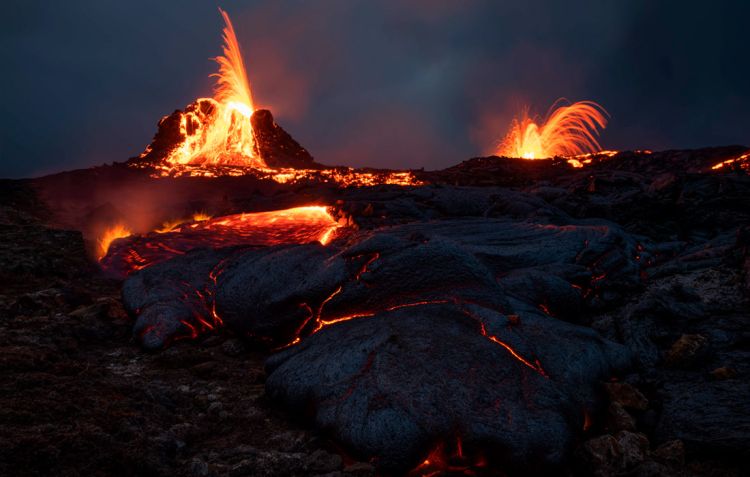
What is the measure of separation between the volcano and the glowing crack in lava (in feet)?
0.40

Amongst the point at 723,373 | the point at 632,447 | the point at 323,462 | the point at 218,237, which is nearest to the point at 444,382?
the point at 323,462

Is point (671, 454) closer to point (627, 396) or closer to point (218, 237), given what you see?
point (627, 396)

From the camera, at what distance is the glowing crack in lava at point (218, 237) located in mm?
9820

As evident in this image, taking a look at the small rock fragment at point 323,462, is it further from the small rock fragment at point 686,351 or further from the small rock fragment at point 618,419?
the small rock fragment at point 686,351

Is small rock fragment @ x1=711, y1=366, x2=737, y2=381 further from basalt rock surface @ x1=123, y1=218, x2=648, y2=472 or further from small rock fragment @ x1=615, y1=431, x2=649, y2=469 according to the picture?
small rock fragment @ x1=615, y1=431, x2=649, y2=469

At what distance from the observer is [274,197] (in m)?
18.9

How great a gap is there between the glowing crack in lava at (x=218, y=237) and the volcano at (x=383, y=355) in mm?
120

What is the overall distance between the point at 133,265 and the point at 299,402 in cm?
793

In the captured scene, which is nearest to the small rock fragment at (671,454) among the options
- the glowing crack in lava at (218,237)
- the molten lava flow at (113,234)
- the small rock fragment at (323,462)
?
the small rock fragment at (323,462)

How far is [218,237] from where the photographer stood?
11.0m

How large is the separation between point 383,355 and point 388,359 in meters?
0.07

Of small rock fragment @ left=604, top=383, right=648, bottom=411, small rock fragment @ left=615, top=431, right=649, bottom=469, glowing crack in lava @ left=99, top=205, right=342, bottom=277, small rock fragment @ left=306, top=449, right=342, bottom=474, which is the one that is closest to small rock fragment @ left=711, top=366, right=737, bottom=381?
small rock fragment @ left=604, top=383, right=648, bottom=411

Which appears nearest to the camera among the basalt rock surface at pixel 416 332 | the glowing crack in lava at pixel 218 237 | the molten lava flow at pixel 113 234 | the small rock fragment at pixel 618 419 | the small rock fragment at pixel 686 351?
the basalt rock surface at pixel 416 332

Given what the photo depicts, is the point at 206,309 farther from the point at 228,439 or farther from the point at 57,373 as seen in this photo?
the point at 228,439
